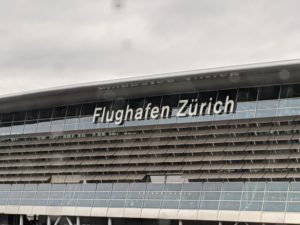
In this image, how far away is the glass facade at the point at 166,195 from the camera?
1698 inches

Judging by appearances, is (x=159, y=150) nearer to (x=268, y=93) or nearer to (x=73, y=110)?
(x=73, y=110)

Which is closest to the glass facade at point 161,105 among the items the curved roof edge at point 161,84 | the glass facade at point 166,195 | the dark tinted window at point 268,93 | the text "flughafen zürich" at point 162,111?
the dark tinted window at point 268,93

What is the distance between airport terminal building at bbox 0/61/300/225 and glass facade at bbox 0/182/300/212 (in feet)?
0.28

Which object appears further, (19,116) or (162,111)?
(19,116)

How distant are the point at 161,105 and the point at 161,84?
7.49ft

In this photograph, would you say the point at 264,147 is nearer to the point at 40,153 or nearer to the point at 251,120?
the point at 251,120

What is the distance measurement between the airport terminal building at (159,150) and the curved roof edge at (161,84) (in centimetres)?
10

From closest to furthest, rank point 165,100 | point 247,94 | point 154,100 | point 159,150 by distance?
point 247,94 < point 159,150 < point 165,100 < point 154,100

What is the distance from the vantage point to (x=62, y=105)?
55875 millimetres

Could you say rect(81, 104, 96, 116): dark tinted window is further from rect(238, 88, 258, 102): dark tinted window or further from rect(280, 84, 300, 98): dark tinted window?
rect(280, 84, 300, 98): dark tinted window

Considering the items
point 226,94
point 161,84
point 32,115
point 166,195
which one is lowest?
point 166,195

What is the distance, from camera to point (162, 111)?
162ft

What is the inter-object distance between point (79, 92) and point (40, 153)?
820 cm

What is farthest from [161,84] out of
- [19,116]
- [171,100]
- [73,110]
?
[19,116]
